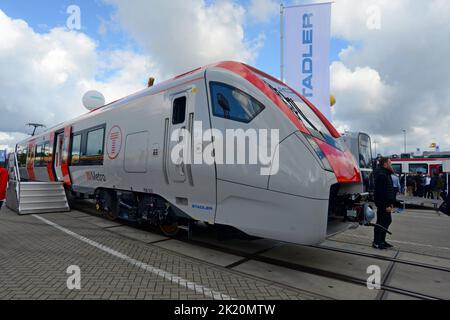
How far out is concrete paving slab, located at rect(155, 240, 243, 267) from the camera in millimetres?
4647

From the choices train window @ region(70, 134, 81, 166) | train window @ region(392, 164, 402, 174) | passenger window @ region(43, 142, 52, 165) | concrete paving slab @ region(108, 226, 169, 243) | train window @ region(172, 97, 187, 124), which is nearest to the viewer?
train window @ region(172, 97, 187, 124)

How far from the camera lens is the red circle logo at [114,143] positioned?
22.6 feet

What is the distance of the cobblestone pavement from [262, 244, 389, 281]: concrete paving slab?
1.11m

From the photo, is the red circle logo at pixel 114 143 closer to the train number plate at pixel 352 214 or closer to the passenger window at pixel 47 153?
the train number plate at pixel 352 214

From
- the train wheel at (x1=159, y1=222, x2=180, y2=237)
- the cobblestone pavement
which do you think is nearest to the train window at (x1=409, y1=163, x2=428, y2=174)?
the train wheel at (x1=159, y1=222, x2=180, y2=237)

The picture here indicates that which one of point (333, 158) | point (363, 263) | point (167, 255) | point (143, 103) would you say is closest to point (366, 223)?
point (363, 263)

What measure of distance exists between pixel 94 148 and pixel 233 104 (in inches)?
209

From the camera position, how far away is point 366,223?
4.49 m

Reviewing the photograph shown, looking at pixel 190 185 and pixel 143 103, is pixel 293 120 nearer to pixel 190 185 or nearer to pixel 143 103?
pixel 190 185

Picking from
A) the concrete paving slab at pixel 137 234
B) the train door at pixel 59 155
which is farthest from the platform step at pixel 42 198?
the concrete paving slab at pixel 137 234

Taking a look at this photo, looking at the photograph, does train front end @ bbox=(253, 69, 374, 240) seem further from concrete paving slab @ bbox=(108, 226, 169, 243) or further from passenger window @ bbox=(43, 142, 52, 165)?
passenger window @ bbox=(43, 142, 52, 165)

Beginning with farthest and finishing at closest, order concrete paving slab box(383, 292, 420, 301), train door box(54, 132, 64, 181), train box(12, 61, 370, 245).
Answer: train door box(54, 132, 64, 181) < train box(12, 61, 370, 245) < concrete paving slab box(383, 292, 420, 301)
